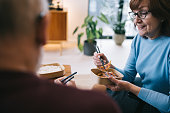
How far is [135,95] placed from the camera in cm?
122

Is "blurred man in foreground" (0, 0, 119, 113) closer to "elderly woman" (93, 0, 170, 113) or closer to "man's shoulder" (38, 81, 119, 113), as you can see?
"man's shoulder" (38, 81, 119, 113)

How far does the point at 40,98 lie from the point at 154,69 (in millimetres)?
1050

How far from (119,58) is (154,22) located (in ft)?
7.47

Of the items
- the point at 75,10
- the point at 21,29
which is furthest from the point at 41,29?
the point at 75,10

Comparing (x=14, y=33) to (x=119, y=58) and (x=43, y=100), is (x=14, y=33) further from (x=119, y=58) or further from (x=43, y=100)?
(x=119, y=58)

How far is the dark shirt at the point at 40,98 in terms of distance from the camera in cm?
38

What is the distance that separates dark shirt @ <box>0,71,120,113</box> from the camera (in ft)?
1.24

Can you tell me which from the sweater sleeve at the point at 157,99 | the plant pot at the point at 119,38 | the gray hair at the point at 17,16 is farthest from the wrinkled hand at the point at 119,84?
the plant pot at the point at 119,38

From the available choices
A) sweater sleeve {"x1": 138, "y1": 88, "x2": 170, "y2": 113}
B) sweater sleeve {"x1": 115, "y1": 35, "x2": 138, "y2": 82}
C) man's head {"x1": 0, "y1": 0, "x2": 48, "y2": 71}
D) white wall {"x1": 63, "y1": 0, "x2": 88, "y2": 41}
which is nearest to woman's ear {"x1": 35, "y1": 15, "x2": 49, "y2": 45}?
man's head {"x1": 0, "y1": 0, "x2": 48, "y2": 71}

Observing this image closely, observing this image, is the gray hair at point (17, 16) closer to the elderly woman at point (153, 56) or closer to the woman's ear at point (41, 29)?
the woman's ear at point (41, 29)

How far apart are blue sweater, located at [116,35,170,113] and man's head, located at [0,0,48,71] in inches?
37.8

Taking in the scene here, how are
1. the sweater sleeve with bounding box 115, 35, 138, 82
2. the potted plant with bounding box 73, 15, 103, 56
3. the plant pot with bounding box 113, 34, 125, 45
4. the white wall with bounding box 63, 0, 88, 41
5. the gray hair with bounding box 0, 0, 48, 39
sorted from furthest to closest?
the plant pot with bounding box 113, 34, 125, 45
the white wall with bounding box 63, 0, 88, 41
the potted plant with bounding box 73, 15, 103, 56
the sweater sleeve with bounding box 115, 35, 138, 82
the gray hair with bounding box 0, 0, 48, 39

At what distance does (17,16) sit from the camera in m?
0.38

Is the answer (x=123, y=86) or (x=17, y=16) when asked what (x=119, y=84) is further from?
(x=17, y=16)
